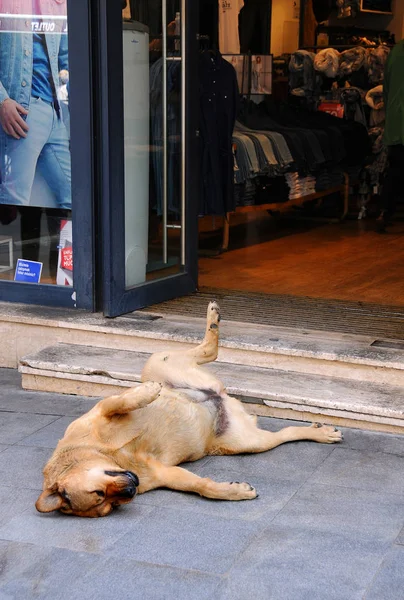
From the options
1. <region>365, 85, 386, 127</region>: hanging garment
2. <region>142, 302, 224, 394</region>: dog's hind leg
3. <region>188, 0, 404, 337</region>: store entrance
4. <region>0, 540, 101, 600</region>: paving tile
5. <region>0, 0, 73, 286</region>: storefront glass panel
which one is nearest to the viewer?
<region>0, 540, 101, 600</region>: paving tile

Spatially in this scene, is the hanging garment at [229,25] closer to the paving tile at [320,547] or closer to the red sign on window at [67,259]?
the red sign on window at [67,259]

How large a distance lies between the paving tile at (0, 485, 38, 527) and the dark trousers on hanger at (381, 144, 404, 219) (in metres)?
6.52

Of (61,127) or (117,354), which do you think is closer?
(117,354)

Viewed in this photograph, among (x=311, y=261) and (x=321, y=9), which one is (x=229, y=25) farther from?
(x=321, y=9)

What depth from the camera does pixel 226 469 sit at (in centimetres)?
441

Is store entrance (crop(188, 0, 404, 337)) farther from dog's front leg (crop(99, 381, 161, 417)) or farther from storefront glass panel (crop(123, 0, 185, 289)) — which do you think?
dog's front leg (crop(99, 381, 161, 417))

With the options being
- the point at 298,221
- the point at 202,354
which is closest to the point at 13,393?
the point at 202,354

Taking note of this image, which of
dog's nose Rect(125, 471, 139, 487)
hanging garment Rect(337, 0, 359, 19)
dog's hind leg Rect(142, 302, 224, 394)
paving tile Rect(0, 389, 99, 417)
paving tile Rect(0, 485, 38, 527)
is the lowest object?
paving tile Rect(0, 389, 99, 417)

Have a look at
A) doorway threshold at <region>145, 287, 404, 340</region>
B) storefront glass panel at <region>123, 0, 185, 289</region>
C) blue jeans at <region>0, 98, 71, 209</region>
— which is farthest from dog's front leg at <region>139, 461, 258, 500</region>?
blue jeans at <region>0, 98, 71, 209</region>

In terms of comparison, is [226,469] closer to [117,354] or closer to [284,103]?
[117,354]

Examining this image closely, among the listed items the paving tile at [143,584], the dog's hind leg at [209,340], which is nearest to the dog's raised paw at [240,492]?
the paving tile at [143,584]

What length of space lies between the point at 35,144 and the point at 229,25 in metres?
4.02

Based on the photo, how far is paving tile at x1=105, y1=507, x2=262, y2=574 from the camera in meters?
3.49

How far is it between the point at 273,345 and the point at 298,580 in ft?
7.16
